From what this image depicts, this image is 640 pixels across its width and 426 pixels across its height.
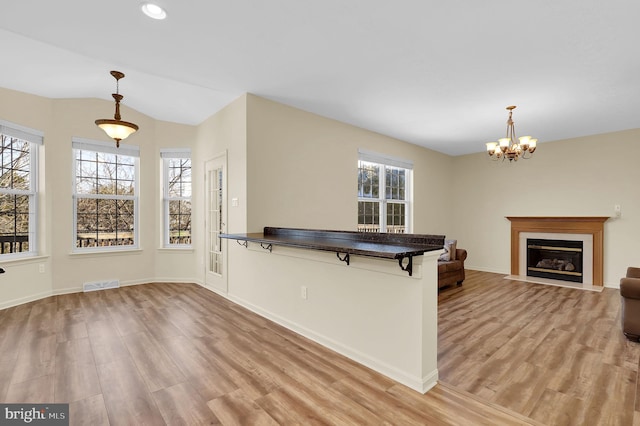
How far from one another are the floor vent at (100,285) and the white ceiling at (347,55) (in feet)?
9.40

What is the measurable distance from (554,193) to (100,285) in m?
8.52

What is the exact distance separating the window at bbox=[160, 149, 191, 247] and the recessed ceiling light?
3196 mm

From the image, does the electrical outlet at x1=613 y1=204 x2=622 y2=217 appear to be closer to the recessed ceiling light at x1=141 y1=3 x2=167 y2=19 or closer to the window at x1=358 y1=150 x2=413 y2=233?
the window at x1=358 y1=150 x2=413 y2=233

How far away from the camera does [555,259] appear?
5973mm

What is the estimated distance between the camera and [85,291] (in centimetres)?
458

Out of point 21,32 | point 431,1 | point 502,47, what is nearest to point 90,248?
point 21,32

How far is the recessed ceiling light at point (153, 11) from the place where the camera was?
7.43 feet

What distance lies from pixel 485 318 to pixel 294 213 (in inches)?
110

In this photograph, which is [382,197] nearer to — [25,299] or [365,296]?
[365,296]

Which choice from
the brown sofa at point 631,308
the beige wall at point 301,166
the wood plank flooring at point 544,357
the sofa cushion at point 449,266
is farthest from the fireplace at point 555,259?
the beige wall at point 301,166

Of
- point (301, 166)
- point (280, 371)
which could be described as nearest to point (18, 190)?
point (301, 166)

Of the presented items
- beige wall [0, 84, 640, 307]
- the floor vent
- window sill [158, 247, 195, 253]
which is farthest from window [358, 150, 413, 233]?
the floor vent

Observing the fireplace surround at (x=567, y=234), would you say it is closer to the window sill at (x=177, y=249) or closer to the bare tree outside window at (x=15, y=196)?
the window sill at (x=177, y=249)

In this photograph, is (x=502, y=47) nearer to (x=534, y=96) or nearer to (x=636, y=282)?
(x=534, y=96)
